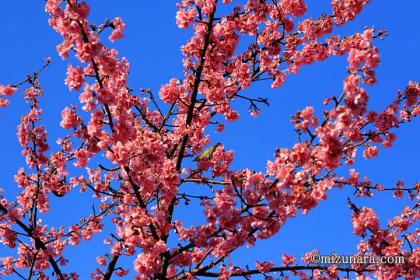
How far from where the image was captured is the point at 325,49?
12125 mm

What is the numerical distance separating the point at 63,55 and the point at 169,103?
11.7 feet

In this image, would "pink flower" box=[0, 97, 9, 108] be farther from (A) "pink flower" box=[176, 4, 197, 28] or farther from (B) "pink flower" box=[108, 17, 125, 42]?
(A) "pink flower" box=[176, 4, 197, 28]

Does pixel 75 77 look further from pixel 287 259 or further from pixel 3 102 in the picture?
pixel 287 259

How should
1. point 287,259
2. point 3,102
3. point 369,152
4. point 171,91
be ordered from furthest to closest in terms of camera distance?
point 369,152 → point 171,91 → point 287,259 → point 3,102

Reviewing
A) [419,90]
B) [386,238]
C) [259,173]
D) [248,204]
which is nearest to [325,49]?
[419,90]

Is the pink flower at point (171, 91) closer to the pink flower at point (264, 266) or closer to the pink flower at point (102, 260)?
the pink flower at point (102, 260)

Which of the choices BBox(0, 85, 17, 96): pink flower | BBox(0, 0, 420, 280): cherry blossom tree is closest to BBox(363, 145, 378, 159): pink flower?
BBox(0, 0, 420, 280): cherry blossom tree

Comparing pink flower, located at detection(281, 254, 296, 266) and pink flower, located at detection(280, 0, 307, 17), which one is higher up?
pink flower, located at detection(280, 0, 307, 17)

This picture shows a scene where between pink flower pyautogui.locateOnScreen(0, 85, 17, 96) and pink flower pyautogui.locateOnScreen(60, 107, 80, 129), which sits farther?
pink flower pyautogui.locateOnScreen(0, 85, 17, 96)

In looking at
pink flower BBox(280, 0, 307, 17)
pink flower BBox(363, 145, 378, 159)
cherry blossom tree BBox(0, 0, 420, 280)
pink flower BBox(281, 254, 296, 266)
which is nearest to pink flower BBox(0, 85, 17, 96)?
cherry blossom tree BBox(0, 0, 420, 280)

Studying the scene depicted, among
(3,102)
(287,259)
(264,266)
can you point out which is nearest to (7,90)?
(3,102)

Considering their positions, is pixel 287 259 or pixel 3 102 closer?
pixel 3 102

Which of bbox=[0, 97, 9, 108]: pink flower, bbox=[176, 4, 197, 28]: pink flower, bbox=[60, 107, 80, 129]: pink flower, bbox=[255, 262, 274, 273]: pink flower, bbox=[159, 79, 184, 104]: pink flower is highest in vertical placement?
bbox=[176, 4, 197, 28]: pink flower

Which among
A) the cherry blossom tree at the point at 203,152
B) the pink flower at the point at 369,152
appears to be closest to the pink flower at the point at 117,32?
the cherry blossom tree at the point at 203,152
